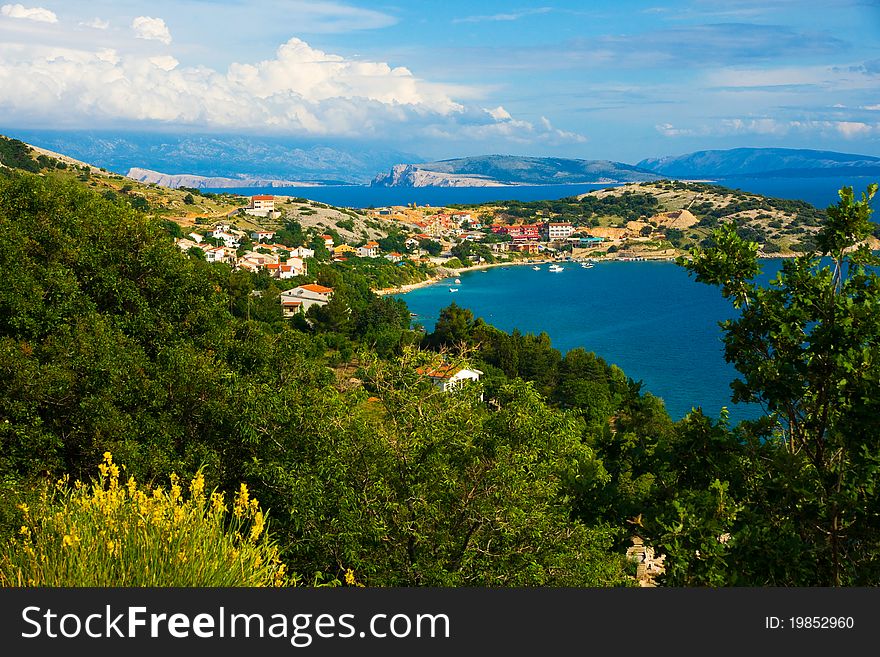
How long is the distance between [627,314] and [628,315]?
1.26 ft

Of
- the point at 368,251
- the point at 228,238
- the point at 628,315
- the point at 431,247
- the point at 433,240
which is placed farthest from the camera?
the point at 433,240

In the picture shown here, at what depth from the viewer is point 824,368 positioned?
3945 mm

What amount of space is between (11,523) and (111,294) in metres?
4.41

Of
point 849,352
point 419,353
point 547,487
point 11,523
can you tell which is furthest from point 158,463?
point 849,352

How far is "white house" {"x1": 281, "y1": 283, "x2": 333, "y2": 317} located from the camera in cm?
3888

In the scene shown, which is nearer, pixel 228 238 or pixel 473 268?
pixel 228 238

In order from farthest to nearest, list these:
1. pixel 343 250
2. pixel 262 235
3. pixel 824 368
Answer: pixel 343 250, pixel 262 235, pixel 824 368

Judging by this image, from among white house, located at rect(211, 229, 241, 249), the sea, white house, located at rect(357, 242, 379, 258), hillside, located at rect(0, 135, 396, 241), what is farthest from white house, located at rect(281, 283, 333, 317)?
white house, located at rect(357, 242, 379, 258)

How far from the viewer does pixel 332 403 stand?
6148 mm

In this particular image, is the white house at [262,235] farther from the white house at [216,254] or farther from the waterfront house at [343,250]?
the white house at [216,254]

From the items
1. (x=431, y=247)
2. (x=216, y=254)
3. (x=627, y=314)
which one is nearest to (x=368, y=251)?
(x=431, y=247)

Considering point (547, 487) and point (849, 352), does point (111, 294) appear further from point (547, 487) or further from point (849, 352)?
point (849, 352)

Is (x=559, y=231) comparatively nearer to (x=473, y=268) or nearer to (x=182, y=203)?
(x=473, y=268)

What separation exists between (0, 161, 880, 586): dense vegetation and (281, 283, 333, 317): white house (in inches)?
1128
